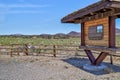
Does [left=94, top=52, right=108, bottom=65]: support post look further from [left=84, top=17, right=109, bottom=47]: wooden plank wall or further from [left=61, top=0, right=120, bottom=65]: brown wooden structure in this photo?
[left=84, top=17, right=109, bottom=47]: wooden plank wall

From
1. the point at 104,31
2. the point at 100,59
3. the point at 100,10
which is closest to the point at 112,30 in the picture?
the point at 104,31

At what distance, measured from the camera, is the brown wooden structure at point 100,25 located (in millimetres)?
10383

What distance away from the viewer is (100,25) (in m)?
12.1

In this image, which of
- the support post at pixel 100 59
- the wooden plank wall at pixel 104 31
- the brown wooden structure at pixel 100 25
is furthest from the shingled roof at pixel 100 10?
the support post at pixel 100 59

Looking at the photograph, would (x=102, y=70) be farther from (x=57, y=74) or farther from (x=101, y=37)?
(x=57, y=74)

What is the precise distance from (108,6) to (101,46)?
3046mm

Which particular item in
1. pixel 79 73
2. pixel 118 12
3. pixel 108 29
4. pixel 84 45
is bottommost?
pixel 79 73

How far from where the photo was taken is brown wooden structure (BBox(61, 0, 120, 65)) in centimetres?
1038

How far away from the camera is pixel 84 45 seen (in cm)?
1438

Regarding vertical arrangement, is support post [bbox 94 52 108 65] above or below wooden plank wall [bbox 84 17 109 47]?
below

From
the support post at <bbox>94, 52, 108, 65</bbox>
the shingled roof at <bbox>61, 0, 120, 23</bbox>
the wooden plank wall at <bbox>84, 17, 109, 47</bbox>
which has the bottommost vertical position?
the support post at <bbox>94, 52, 108, 65</bbox>

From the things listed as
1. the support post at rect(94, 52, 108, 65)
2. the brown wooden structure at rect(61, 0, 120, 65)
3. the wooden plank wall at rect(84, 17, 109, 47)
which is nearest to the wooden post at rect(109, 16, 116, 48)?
the brown wooden structure at rect(61, 0, 120, 65)

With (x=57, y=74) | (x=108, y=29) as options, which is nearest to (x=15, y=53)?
(x=57, y=74)

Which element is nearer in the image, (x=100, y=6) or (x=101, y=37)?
(x=100, y=6)
